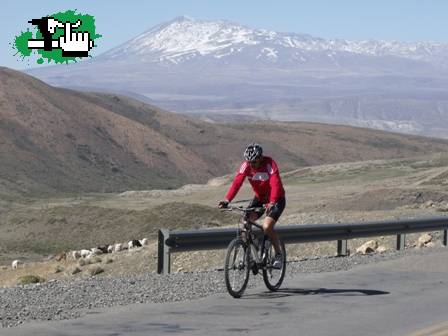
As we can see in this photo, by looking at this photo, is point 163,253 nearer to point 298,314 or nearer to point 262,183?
point 262,183

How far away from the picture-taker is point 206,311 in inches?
517

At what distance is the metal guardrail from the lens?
17.0m

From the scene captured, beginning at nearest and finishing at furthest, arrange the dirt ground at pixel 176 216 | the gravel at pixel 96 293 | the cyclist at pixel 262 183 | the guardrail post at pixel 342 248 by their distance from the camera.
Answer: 1. the gravel at pixel 96 293
2. the cyclist at pixel 262 183
3. the guardrail post at pixel 342 248
4. the dirt ground at pixel 176 216

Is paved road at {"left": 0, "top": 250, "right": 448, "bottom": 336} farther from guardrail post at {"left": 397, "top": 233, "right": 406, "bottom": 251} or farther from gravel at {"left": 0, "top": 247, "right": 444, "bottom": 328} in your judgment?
guardrail post at {"left": 397, "top": 233, "right": 406, "bottom": 251}

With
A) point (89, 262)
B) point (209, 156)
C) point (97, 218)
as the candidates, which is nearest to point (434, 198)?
point (97, 218)

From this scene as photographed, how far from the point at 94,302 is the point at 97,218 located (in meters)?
28.0

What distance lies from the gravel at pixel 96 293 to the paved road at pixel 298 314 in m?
0.34

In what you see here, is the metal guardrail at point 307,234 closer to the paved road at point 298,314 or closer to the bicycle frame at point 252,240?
the paved road at point 298,314

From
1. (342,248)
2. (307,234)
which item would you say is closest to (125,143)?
(342,248)

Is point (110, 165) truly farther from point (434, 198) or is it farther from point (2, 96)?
point (434, 198)

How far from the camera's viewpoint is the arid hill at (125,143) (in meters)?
82.6

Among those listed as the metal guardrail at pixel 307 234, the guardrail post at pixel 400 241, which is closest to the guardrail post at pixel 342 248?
the metal guardrail at pixel 307 234

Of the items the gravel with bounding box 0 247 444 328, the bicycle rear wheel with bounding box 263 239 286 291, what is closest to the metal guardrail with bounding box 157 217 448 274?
the gravel with bounding box 0 247 444 328

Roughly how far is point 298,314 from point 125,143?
87649 mm
